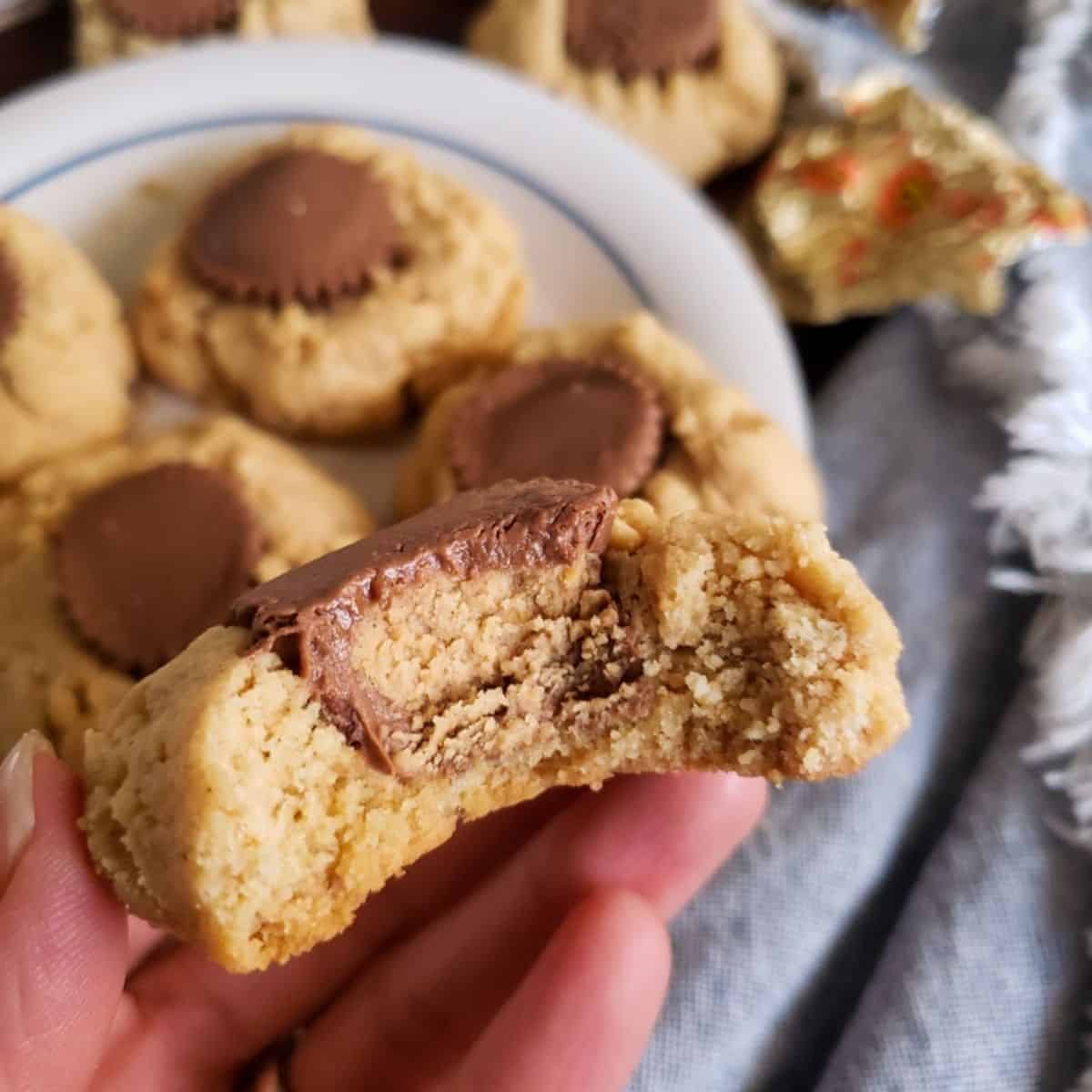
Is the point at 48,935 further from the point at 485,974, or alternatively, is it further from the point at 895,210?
the point at 895,210

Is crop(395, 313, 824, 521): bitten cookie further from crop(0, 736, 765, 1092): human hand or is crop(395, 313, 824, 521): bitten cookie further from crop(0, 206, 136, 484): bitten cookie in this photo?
crop(0, 206, 136, 484): bitten cookie

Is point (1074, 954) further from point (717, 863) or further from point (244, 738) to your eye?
point (244, 738)

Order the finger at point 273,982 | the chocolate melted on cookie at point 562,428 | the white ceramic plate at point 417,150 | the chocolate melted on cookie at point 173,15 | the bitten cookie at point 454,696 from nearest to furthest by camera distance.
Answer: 1. the bitten cookie at point 454,696
2. the finger at point 273,982
3. the chocolate melted on cookie at point 562,428
4. the white ceramic plate at point 417,150
5. the chocolate melted on cookie at point 173,15

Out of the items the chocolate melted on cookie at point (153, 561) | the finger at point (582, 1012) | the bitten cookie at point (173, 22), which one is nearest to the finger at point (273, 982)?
the finger at point (582, 1012)

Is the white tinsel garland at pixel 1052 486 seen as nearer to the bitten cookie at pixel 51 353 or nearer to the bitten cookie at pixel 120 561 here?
the bitten cookie at pixel 120 561

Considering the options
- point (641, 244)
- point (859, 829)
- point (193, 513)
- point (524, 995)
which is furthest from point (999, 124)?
point (524, 995)

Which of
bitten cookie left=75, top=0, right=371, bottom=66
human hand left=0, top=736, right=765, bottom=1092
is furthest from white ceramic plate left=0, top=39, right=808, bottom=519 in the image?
human hand left=0, top=736, right=765, bottom=1092

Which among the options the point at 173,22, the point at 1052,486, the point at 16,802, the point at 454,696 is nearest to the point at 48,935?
the point at 16,802

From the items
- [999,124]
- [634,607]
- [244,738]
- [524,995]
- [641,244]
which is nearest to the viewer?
[244,738]
